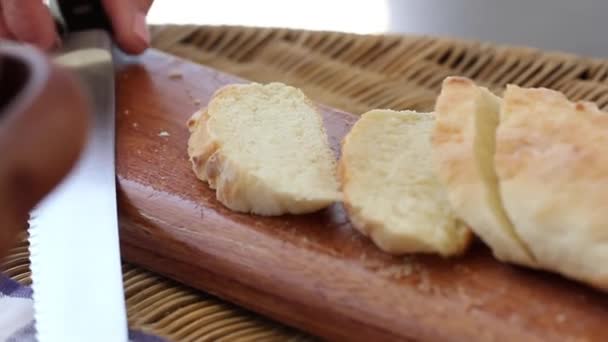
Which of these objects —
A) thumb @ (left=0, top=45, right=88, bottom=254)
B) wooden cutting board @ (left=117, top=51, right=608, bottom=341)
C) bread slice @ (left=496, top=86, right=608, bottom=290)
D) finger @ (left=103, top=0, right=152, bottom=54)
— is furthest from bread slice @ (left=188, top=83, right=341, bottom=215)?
thumb @ (left=0, top=45, right=88, bottom=254)

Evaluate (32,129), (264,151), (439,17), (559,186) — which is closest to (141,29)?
(264,151)

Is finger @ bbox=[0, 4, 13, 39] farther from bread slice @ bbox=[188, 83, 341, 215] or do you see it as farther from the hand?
bread slice @ bbox=[188, 83, 341, 215]

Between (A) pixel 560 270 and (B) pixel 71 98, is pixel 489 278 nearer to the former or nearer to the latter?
(A) pixel 560 270

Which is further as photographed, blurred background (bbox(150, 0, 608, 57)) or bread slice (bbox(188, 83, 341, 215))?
blurred background (bbox(150, 0, 608, 57))

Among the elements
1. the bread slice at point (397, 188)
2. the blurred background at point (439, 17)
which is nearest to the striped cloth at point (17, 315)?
the bread slice at point (397, 188)

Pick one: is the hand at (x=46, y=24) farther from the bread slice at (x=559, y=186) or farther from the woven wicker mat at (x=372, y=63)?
the bread slice at (x=559, y=186)

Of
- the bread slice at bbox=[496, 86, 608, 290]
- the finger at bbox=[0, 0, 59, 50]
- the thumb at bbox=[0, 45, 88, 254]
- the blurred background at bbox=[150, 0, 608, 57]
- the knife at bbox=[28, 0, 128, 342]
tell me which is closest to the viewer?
the thumb at bbox=[0, 45, 88, 254]
